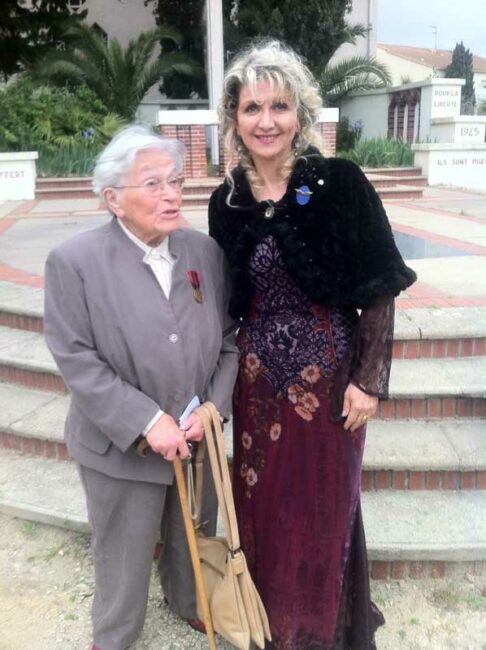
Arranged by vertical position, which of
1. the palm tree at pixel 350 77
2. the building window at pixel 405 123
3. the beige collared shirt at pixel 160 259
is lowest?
the beige collared shirt at pixel 160 259

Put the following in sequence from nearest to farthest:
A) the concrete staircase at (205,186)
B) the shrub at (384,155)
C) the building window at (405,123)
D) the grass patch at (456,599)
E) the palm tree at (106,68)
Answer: the grass patch at (456,599)
the concrete staircase at (205,186)
the shrub at (384,155)
the palm tree at (106,68)
the building window at (405,123)

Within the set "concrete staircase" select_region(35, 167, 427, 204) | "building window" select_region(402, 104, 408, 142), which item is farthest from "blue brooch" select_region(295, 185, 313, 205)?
"building window" select_region(402, 104, 408, 142)

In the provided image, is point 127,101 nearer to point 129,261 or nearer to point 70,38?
point 70,38

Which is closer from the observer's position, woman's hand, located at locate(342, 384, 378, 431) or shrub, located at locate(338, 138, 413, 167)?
woman's hand, located at locate(342, 384, 378, 431)

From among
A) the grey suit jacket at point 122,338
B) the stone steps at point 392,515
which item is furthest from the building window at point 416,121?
A: the grey suit jacket at point 122,338

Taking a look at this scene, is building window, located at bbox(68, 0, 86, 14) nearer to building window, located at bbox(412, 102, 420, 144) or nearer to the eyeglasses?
building window, located at bbox(412, 102, 420, 144)

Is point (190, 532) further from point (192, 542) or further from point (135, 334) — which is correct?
point (135, 334)

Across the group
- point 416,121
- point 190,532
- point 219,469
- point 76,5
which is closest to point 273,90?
Result: point 219,469

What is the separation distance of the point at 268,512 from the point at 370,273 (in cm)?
84

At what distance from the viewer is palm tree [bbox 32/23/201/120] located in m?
14.8

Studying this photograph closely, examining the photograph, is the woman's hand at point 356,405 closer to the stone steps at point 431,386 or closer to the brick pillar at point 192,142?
the stone steps at point 431,386

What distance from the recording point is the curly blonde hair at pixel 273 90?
167 cm

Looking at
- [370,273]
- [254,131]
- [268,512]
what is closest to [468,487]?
[268,512]

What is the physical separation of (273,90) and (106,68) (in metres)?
14.8
